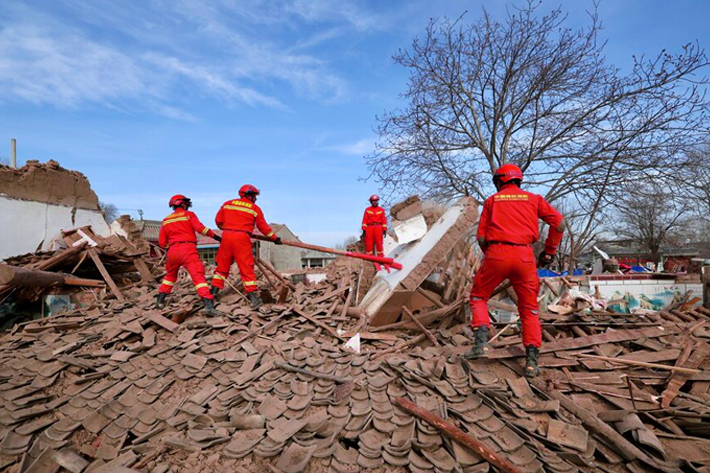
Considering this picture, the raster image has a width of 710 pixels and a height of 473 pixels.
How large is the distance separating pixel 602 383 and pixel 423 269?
8.32 ft

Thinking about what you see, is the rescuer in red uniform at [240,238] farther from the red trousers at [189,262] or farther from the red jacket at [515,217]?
the red jacket at [515,217]

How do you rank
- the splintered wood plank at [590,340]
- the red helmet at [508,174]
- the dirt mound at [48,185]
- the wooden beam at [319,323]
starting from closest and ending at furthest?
the splintered wood plank at [590,340] → the red helmet at [508,174] → the wooden beam at [319,323] → the dirt mound at [48,185]

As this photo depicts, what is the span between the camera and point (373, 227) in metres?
9.46

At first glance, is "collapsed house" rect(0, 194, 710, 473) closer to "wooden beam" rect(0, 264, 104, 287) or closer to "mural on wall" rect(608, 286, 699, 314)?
"wooden beam" rect(0, 264, 104, 287)

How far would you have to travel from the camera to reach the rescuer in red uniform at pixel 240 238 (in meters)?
6.39

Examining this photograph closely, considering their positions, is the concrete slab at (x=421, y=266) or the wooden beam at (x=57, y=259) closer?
the concrete slab at (x=421, y=266)

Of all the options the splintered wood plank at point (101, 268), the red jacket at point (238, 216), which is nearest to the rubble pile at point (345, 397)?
the red jacket at point (238, 216)

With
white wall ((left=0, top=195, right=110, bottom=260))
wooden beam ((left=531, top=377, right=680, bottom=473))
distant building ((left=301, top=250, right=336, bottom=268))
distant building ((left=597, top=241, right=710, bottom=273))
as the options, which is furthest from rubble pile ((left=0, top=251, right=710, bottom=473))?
distant building ((left=301, top=250, right=336, bottom=268))

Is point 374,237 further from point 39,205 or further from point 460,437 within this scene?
point 39,205

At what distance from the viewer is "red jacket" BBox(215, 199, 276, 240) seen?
6434mm

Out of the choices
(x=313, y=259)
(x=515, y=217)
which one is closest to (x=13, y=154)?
(x=515, y=217)

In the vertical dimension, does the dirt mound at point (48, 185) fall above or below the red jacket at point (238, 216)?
above

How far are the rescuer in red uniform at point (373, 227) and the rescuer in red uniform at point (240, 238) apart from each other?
3.27m

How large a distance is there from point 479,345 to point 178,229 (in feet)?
17.1
